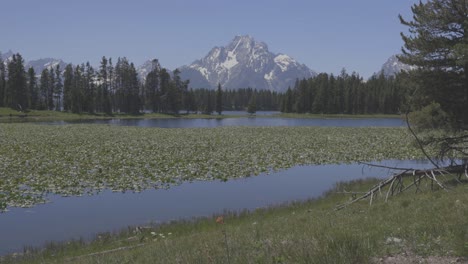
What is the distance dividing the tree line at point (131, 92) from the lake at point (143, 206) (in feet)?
373

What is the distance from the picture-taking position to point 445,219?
8.77m

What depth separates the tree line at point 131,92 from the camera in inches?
5017

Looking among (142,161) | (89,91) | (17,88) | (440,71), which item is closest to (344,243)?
(440,71)

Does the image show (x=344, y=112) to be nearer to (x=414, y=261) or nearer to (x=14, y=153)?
(x=14, y=153)

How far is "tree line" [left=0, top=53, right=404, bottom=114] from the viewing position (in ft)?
418

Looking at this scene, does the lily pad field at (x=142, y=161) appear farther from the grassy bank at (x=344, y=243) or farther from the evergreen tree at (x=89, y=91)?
the evergreen tree at (x=89, y=91)

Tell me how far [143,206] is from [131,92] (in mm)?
134847

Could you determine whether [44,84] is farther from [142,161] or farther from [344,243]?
[344,243]

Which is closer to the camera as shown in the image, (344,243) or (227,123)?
Answer: (344,243)

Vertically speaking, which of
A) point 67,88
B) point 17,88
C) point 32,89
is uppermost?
point 67,88

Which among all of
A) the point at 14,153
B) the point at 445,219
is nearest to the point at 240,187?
the point at 445,219

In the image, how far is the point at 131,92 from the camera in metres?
148

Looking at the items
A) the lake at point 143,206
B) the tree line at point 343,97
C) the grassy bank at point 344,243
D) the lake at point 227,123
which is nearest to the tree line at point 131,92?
the tree line at point 343,97

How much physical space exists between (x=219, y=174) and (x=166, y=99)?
130m
